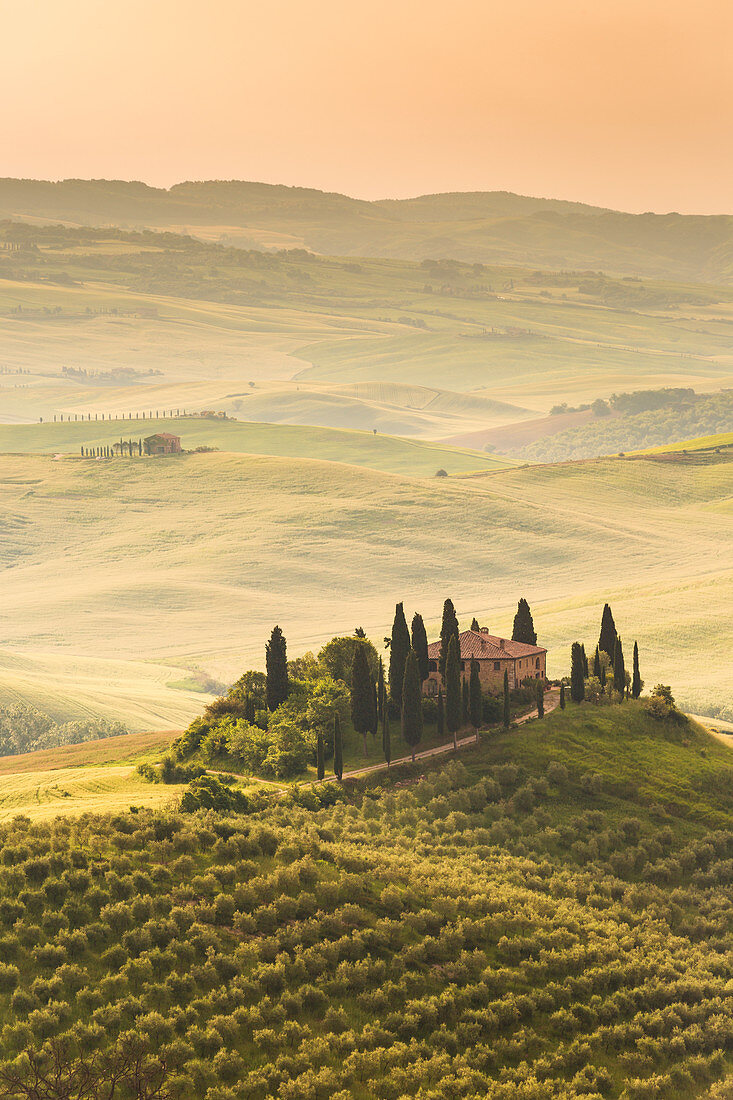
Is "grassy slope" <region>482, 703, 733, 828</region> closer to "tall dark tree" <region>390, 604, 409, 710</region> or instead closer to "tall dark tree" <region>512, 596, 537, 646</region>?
"tall dark tree" <region>390, 604, 409, 710</region>

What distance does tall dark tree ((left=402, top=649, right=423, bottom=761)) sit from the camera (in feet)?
310

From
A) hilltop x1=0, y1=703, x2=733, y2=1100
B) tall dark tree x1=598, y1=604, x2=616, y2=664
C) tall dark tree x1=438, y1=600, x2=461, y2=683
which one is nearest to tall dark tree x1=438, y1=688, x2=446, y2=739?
tall dark tree x1=438, y1=600, x2=461, y2=683

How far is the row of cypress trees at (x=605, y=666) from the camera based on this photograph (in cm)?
10450

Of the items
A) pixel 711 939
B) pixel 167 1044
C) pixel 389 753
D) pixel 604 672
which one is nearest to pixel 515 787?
pixel 389 753

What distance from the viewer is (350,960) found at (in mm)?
60250

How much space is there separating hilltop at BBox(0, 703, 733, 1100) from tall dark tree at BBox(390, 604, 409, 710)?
19871 millimetres

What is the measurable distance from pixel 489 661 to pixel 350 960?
4828cm

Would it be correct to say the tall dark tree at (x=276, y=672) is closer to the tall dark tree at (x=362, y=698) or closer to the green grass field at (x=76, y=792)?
the tall dark tree at (x=362, y=698)

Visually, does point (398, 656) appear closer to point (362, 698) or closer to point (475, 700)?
point (362, 698)

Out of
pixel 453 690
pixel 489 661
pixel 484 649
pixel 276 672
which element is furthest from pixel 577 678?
pixel 276 672

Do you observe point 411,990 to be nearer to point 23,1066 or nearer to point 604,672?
point 23,1066

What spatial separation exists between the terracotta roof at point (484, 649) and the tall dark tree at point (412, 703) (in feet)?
37.8

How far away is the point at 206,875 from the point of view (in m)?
63.9

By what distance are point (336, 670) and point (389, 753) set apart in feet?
50.8
